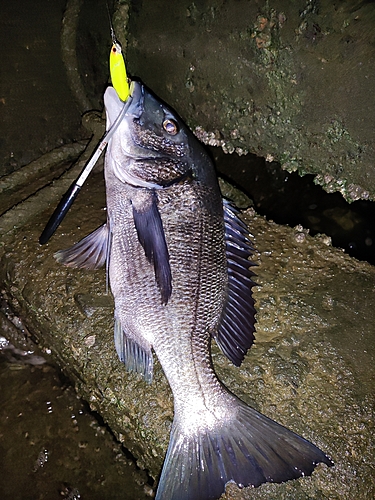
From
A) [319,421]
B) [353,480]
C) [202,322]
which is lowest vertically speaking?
[353,480]

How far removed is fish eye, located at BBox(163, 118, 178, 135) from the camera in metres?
2.27

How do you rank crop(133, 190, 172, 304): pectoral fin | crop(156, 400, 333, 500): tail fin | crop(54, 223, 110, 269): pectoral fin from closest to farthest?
crop(156, 400, 333, 500): tail fin, crop(133, 190, 172, 304): pectoral fin, crop(54, 223, 110, 269): pectoral fin

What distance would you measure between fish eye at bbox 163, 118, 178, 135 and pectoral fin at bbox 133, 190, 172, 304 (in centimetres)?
36

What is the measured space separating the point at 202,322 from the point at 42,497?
149cm

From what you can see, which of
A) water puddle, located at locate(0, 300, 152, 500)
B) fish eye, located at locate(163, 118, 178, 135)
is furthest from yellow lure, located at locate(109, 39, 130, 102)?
water puddle, located at locate(0, 300, 152, 500)

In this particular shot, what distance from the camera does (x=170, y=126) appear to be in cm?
227

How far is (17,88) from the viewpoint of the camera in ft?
10.6

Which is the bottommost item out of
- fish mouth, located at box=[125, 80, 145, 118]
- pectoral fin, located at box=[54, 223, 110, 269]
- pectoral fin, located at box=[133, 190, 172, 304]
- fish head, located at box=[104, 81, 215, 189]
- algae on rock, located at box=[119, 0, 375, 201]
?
pectoral fin, located at box=[54, 223, 110, 269]

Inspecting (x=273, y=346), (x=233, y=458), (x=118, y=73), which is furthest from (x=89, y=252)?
(x=233, y=458)

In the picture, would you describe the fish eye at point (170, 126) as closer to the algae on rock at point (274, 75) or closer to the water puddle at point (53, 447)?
the algae on rock at point (274, 75)

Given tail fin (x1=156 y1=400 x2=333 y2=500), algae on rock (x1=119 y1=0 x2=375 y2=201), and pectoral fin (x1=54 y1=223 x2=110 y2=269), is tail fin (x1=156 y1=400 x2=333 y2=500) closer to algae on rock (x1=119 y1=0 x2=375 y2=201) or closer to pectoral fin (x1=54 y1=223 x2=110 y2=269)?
pectoral fin (x1=54 y1=223 x2=110 y2=269)

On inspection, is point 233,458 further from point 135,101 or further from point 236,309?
point 135,101

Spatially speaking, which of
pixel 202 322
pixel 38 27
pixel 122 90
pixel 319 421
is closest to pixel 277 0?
pixel 122 90

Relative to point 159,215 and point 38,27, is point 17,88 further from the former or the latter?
point 159,215
